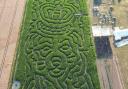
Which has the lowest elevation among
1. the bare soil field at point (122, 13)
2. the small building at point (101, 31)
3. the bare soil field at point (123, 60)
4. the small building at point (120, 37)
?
the bare soil field at point (123, 60)

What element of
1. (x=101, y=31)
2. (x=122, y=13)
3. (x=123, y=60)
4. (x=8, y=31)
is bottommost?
(x=123, y=60)

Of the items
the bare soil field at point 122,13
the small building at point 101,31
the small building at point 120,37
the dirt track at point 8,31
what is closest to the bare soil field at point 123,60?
the small building at point 120,37

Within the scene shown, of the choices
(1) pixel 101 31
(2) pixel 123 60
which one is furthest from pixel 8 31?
(2) pixel 123 60

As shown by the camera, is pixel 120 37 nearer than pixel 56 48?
No

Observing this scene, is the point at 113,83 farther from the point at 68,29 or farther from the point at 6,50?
the point at 6,50

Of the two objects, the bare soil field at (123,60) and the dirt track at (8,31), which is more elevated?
the dirt track at (8,31)

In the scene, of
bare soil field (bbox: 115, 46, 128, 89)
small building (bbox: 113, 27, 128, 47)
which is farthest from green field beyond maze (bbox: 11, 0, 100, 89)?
small building (bbox: 113, 27, 128, 47)

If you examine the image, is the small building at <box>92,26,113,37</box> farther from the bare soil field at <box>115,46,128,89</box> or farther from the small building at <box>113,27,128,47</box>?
the bare soil field at <box>115,46,128,89</box>

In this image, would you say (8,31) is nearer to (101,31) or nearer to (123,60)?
(101,31)

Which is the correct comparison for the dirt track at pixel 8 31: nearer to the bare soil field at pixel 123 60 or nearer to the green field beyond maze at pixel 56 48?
the green field beyond maze at pixel 56 48
